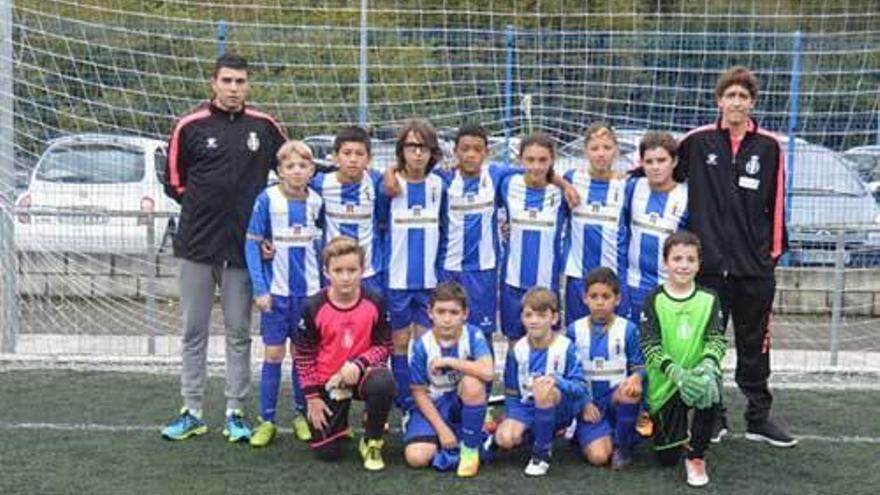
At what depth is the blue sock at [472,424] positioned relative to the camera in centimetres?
480

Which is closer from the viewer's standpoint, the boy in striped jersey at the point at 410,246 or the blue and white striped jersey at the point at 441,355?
the blue and white striped jersey at the point at 441,355

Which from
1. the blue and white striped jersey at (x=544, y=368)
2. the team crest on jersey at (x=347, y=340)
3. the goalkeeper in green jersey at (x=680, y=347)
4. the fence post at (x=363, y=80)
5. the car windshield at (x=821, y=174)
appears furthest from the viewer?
the car windshield at (x=821, y=174)

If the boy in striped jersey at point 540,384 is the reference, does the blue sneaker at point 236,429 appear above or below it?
below

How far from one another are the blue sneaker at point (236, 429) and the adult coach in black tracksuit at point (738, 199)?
7.66 feet

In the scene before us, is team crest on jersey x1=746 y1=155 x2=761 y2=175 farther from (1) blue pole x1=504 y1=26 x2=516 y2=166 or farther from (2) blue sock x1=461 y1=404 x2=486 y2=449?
(1) blue pole x1=504 y1=26 x2=516 y2=166

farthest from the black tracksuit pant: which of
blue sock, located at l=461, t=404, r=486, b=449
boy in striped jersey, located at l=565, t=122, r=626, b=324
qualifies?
blue sock, located at l=461, t=404, r=486, b=449

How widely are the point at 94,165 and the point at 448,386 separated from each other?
4.72m

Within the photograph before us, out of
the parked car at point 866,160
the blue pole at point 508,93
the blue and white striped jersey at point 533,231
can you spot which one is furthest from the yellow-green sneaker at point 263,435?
the parked car at point 866,160

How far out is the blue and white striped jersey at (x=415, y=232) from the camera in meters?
5.35

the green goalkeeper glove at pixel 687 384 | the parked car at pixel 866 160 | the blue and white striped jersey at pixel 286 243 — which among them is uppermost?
the parked car at pixel 866 160

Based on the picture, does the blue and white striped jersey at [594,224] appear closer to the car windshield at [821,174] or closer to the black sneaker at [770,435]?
the black sneaker at [770,435]

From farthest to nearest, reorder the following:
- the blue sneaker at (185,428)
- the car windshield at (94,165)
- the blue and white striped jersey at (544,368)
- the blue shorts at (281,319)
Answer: the car windshield at (94,165) → the blue sneaker at (185,428) → the blue shorts at (281,319) → the blue and white striped jersey at (544,368)

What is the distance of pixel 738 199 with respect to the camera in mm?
5117

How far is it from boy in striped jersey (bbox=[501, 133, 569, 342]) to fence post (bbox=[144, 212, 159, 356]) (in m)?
2.94
